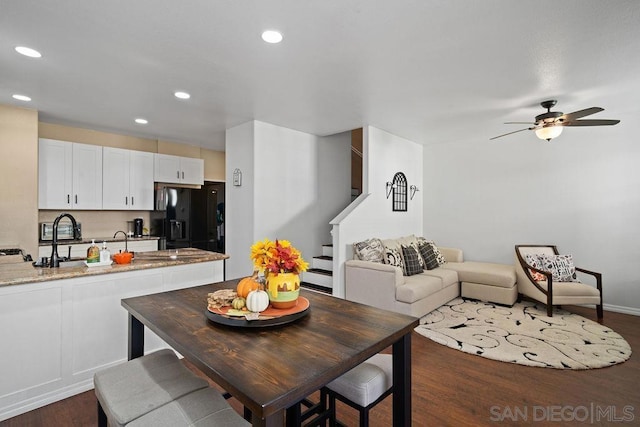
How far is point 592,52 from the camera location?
2.44 m

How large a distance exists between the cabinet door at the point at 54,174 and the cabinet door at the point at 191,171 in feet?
5.32

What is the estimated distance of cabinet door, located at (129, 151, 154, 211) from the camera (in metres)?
5.04

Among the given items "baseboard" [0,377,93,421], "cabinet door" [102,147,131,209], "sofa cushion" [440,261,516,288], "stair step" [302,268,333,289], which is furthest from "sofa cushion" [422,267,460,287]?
"cabinet door" [102,147,131,209]

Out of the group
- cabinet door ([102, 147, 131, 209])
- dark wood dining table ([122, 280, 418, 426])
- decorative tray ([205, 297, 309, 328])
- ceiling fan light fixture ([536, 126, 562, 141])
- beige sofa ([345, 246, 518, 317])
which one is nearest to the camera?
dark wood dining table ([122, 280, 418, 426])

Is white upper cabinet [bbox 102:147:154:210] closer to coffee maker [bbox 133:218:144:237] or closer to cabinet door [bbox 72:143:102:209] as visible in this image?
cabinet door [bbox 72:143:102:209]

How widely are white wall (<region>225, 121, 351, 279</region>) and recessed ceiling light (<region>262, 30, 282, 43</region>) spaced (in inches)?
80.3

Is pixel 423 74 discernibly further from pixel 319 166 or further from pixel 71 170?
pixel 71 170

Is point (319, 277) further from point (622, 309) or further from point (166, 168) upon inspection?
point (622, 309)

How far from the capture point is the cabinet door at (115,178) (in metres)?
4.76

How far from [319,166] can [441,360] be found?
11.1ft

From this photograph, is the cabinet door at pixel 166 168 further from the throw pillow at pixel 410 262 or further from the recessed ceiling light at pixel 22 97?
the throw pillow at pixel 410 262

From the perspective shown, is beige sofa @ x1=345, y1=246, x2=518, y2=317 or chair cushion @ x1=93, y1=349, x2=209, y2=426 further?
beige sofa @ x1=345, y1=246, x2=518, y2=317

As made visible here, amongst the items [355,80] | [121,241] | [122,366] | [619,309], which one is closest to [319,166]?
[355,80]

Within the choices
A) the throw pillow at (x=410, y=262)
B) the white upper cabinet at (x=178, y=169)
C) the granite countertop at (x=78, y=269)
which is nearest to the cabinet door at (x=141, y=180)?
the white upper cabinet at (x=178, y=169)
